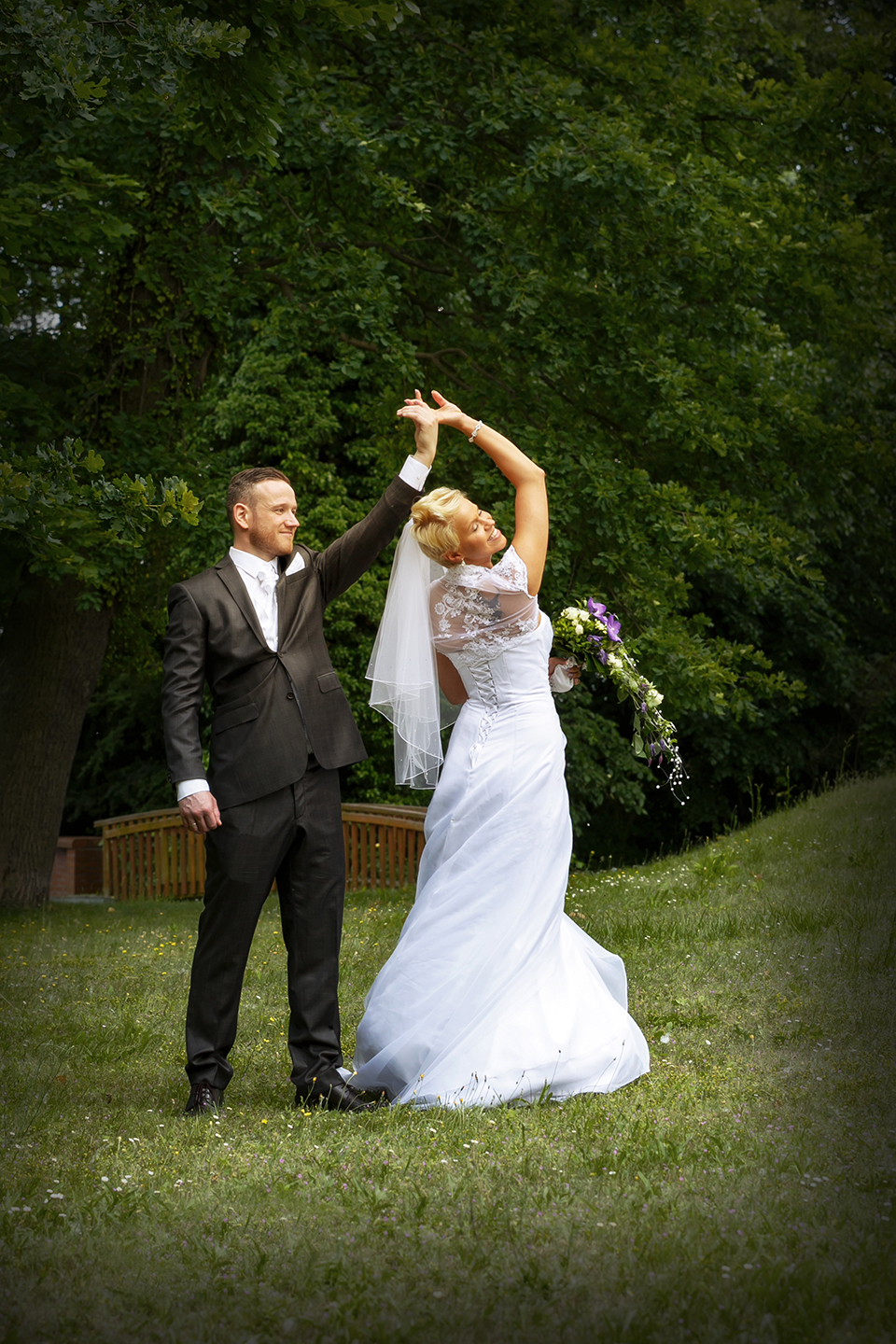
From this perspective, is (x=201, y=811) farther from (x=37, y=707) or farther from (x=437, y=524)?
(x=37, y=707)

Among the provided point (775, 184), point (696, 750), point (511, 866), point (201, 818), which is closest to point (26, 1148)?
point (201, 818)

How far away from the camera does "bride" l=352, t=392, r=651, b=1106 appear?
189 inches

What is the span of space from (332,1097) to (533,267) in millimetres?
8180

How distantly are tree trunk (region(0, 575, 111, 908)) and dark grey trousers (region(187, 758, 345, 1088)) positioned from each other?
7446 millimetres

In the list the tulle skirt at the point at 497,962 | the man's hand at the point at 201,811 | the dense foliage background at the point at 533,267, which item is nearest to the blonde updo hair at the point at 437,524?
the tulle skirt at the point at 497,962

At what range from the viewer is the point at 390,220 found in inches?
467

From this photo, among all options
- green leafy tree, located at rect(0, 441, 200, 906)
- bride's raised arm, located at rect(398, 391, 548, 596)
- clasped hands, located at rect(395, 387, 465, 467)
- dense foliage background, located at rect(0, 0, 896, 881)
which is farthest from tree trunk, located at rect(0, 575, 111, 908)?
clasped hands, located at rect(395, 387, 465, 467)

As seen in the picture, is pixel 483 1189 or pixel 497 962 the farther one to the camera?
pixel 497 962

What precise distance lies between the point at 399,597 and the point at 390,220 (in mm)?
7764

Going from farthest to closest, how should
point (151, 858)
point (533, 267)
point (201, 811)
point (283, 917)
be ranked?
point (151, 858) < point (533, 267) < point (283, 917) < point (201, 811)

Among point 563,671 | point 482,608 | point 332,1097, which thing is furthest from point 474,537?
point 332,1097

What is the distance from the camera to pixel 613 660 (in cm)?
578

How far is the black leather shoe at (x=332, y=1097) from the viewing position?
4.70 m

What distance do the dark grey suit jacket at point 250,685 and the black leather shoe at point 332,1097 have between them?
1.17 meters
